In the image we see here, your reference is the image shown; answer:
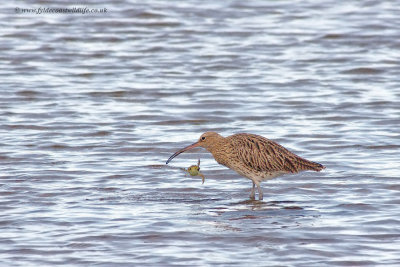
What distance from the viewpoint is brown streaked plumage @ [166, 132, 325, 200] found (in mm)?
12016

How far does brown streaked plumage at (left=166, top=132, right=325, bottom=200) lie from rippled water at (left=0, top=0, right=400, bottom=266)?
31cm

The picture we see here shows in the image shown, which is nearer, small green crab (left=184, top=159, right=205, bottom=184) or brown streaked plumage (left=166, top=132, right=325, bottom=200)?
brown streaked plumage (left=166, top=132, right=325, bottom=200)

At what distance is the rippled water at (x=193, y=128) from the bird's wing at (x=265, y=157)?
1.24 feet

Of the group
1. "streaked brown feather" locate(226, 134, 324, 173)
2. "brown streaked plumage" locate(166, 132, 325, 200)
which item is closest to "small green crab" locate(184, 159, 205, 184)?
"brown streaked plumage" locate(166, 132, 325, 200)

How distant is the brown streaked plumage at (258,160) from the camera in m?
12.0

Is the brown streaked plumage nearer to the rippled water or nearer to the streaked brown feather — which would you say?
the streaked brown feather

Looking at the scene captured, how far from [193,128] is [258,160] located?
414cm

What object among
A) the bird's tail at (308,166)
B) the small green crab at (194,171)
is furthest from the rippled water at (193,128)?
the bird's tail at (308,166)

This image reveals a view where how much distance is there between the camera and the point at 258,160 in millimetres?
11984

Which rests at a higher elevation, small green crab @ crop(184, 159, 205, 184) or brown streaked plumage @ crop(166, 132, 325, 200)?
brown streaked plumage @ crop(166, 132, 325, 200)

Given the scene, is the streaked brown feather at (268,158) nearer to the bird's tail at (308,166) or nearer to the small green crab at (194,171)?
the bird's tail at (308,166)
